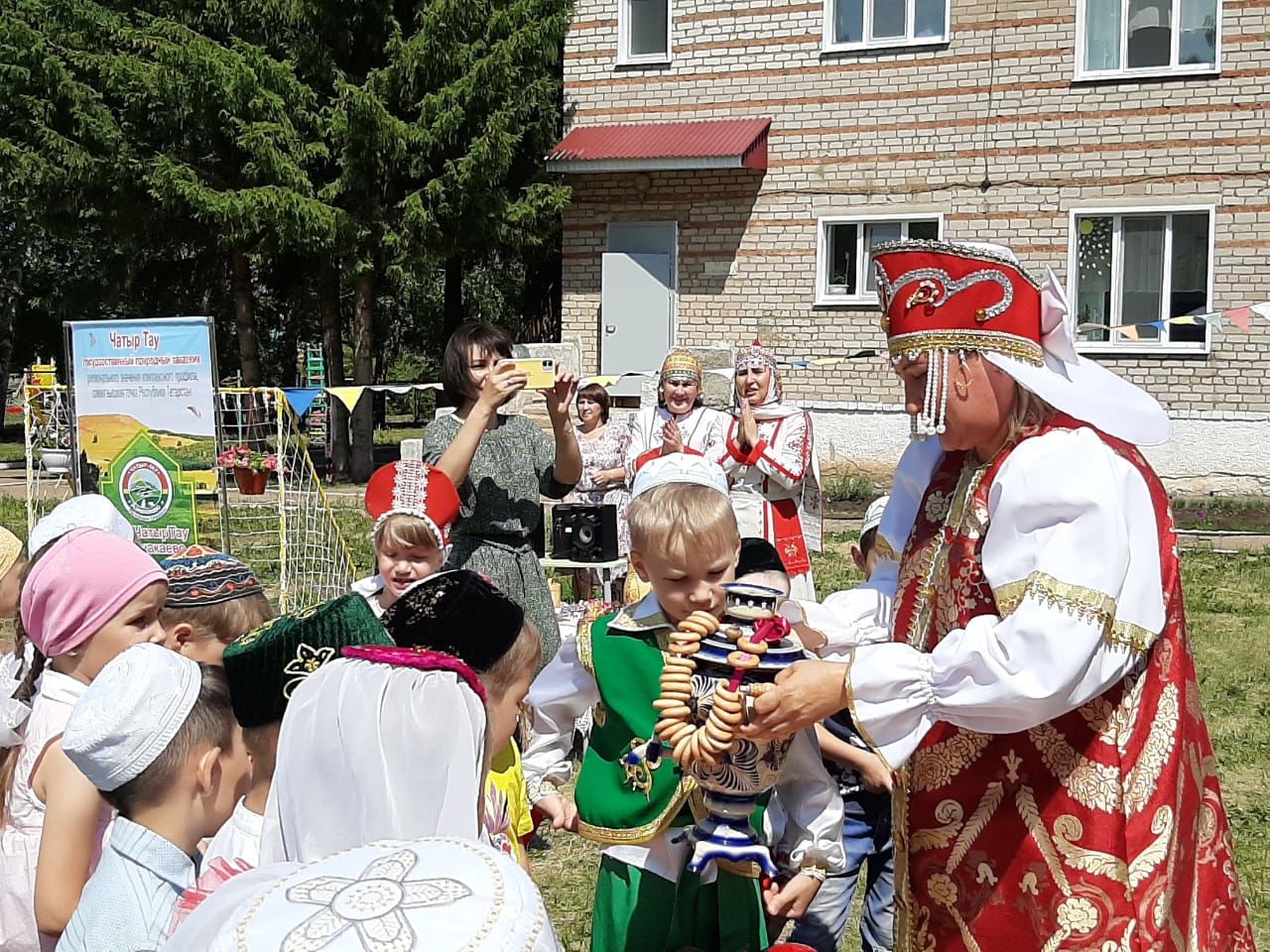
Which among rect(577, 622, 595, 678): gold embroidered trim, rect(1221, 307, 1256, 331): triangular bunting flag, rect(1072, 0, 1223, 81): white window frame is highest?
rect(1072, 0, 1223, 81): white window frame

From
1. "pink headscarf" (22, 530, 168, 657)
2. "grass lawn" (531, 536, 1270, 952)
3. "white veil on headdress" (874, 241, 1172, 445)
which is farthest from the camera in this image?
"grass lawn" (531, 536, 1270, 952)

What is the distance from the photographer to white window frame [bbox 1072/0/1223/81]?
Result: 47.8 ft

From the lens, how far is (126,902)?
2.23m

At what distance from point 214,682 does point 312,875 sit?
1.26 meters

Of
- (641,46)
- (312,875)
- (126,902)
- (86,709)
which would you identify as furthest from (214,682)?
(641,46)

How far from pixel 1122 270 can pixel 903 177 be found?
2830mm

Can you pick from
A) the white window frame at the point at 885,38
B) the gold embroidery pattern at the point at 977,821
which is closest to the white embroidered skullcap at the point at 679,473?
the gold embroidery pattern at the point at 977,821

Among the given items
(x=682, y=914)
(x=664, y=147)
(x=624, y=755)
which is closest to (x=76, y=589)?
(x=624, y=755)

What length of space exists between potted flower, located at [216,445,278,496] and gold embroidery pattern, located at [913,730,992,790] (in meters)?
10.6

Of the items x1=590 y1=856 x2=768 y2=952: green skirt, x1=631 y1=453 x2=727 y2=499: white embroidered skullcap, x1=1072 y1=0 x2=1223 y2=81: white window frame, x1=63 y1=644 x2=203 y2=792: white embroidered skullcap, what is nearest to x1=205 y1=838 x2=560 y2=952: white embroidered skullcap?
x1=63 y1=644 x2=203 y2=792: white embroidered skullcap

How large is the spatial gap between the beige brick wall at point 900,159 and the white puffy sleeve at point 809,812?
13554 millimetres

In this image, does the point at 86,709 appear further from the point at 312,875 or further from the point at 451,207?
the point at 451,207

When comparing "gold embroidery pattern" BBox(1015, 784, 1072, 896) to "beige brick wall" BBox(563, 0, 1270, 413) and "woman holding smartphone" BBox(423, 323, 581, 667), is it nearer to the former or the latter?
"woman holding smartphone" BBox(423, 323, 581, 667)

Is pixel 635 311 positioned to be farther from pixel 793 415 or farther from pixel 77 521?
pixel 77 521
